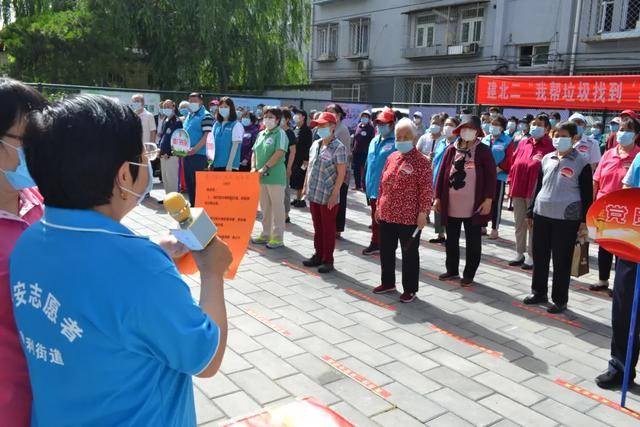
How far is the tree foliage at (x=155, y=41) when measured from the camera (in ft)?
58.3

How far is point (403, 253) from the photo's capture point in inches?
205

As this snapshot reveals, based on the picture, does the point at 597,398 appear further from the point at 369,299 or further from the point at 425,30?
the point at 425,30

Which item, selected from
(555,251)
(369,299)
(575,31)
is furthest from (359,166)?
(575,31)

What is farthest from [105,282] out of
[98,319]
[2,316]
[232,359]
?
[232,359]

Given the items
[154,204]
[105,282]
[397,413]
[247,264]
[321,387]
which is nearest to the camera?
[105,282]

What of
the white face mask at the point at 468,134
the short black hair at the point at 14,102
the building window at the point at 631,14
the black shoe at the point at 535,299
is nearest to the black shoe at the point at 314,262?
the white face mask at the point at 468,134

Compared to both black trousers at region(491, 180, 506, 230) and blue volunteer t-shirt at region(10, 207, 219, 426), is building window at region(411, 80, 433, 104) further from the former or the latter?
blue volunteer t-shirt at region(10, 207, 219, 426)

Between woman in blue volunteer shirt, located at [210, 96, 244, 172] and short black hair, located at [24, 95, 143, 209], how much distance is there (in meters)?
6.63

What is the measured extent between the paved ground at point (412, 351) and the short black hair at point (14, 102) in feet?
6.66

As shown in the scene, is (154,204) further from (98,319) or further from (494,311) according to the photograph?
(98,319)

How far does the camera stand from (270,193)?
7.04 m

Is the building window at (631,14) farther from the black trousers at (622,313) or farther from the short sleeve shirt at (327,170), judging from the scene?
the black trousers at (622,313)

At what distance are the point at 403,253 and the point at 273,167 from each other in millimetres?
2488

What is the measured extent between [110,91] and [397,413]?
33.5 ft
